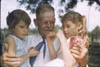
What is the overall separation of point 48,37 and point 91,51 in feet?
2.15

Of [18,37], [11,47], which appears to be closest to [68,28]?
[18,37]

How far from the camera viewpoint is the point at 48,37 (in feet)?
11.1

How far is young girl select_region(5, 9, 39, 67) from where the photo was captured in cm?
325

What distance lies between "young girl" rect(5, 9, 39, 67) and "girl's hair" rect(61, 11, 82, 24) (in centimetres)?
46

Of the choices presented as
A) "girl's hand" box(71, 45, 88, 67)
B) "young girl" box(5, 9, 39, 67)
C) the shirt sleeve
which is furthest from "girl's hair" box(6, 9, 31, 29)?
"girl's hand" box(71, 45, 88, 67)

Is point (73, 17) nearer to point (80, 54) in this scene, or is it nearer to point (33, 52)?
point (80, 54)

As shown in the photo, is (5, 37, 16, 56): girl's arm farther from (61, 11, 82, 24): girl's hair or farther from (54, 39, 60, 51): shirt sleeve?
(61, 11, 82, 24): girl's hair

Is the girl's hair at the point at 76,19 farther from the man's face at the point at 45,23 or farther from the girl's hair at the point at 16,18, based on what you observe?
the girl's hair at the point at 16,18

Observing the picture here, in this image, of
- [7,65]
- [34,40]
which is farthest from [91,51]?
[7,65]

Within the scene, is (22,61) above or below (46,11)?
below

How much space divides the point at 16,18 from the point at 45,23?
360 mm

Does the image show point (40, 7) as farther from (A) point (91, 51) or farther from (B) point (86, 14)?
(A) point (91, 51)

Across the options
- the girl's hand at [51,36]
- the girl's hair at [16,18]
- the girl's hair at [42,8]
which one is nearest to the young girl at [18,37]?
the girl's hair at [16,18]

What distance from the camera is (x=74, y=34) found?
3.44 m
